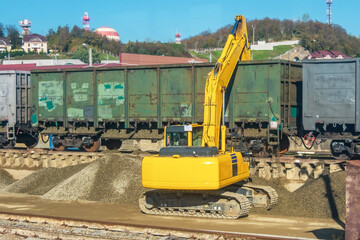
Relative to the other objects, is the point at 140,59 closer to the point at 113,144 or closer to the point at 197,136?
the point at 113,144

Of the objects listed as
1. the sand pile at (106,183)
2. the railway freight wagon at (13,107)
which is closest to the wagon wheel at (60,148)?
the railway freight wagon at (13,107)

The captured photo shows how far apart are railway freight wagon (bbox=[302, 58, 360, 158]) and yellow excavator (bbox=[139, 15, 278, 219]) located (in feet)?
15.3

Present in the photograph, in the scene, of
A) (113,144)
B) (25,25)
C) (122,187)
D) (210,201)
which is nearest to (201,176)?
(210,201)

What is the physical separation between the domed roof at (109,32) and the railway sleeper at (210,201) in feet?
432

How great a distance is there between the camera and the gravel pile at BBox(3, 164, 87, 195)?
2080cm

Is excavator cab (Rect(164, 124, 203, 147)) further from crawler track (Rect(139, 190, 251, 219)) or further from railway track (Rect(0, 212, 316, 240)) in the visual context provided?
railway track (Rect(0, 212, 316, 240))

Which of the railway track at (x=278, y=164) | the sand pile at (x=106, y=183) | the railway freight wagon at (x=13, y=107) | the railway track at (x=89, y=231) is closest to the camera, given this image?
the railway track at (x=89, y=231)

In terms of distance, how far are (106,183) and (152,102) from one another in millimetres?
5453

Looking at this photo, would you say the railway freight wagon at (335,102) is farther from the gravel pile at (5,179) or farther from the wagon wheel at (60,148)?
the gravel pile at (5,179)

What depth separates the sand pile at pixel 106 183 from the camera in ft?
60.0

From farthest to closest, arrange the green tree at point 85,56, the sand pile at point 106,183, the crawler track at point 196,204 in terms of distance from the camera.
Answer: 1. the green tree at point 85,56
2. the sand pile at point 106,183
3. the crawler track at point 196,204

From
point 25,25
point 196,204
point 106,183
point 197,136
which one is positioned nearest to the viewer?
point 196,204

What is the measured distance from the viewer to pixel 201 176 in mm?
13844

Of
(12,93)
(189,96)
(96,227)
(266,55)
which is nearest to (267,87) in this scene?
(189,96)
